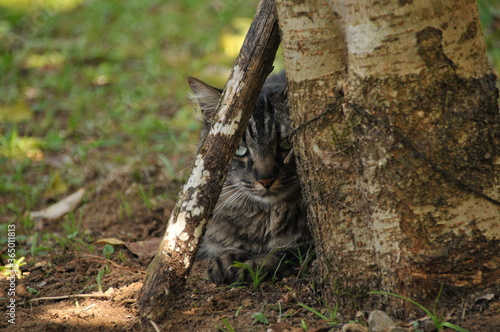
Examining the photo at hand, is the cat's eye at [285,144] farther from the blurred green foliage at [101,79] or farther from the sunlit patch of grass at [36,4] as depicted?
the sunlit patch of grass at [36,4]

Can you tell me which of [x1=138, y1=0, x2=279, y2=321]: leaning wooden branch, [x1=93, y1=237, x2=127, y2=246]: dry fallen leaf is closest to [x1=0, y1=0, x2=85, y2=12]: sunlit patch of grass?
[x1=93, y1=237, x2=127, y2=246]: dry fallen leaf

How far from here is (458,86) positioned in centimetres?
173

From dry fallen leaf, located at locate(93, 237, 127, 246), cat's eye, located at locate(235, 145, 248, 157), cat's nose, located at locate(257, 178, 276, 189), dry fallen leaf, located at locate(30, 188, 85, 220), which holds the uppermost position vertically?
cat's eye, located at locate(235, 145, 248, 157)

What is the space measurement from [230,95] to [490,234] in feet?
3.34

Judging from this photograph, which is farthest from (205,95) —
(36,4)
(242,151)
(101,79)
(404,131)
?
(36,4)

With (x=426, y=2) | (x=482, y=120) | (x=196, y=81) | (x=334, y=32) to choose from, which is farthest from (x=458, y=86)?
(x=196, y=81)

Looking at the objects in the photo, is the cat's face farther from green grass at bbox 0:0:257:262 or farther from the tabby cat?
green grass at bbox 0:0:257:262

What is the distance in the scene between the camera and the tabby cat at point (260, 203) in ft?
8.16

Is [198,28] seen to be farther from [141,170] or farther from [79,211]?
[79,211]

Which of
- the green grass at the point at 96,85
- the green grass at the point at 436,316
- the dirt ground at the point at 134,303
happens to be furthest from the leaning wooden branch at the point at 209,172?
the green grass at the point at 96,85

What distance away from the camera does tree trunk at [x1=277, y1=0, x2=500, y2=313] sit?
5.55 ft

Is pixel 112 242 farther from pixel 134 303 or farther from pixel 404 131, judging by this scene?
pixel 404 131

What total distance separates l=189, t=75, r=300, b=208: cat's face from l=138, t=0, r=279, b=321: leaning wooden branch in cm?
47

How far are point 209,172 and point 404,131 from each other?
712mm
